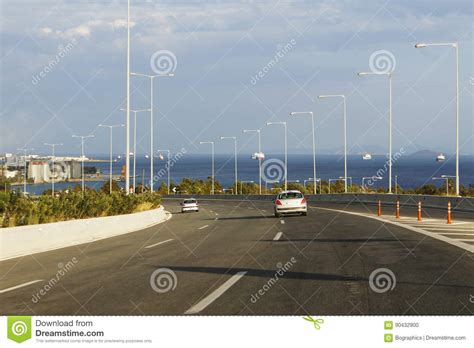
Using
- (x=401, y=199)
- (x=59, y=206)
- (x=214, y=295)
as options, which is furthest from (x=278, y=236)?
(x=401, y=199)

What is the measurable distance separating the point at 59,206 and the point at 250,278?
15.1 metres

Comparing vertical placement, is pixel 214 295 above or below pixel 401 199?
below

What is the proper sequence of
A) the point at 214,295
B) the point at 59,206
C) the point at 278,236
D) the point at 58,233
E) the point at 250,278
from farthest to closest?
the point at 59,206
the point at 278,236
the point at 58,233
the point at 250,278
the point at 214,295

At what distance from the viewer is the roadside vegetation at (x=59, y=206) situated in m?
22.8

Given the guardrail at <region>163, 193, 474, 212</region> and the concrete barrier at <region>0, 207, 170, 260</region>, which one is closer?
the concrete barrier at <region>0, 207, 170, 260</region>

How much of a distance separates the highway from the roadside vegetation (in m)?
3.21

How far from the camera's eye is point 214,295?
413 inches

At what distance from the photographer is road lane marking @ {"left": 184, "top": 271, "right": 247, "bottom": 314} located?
9.23 meters

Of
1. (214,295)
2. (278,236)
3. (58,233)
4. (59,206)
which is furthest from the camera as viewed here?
(59,206)

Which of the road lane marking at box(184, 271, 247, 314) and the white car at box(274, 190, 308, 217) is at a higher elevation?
the white car at box(274, 190, 308, 217)
